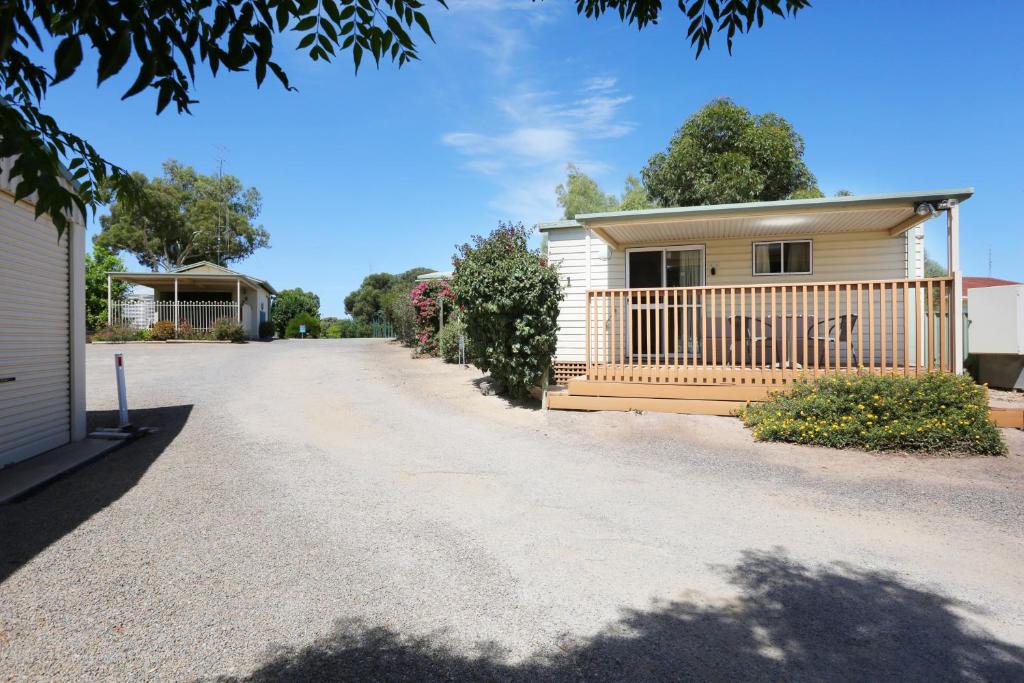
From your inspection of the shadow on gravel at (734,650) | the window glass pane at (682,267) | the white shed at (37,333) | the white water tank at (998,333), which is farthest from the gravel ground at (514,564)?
the white water tank at (998,333)

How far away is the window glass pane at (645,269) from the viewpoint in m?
11.6

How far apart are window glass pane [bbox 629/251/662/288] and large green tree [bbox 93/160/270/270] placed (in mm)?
35172

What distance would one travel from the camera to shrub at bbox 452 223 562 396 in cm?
945

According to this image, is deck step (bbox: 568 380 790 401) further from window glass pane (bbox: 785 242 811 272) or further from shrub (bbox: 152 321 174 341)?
shrub (bbox: 152 321 174 341)

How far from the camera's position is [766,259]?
36.3ft

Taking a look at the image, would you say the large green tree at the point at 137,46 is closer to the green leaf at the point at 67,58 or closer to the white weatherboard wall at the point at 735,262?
the green leaf at the point at 67,58

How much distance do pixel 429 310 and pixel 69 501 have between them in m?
12.1

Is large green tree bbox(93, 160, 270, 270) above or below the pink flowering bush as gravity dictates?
above

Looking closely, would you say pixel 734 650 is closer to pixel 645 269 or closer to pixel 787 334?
pixel 787 334

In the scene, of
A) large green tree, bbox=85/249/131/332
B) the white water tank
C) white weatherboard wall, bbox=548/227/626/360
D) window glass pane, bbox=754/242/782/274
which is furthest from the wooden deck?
large green tree, bbox=85/249/131/332

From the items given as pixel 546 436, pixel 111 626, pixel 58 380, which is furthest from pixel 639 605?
pixel 58 380

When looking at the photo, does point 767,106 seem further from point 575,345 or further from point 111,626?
point 111,626

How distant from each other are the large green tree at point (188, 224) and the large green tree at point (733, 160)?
3206cm

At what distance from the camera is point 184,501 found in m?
5.05
